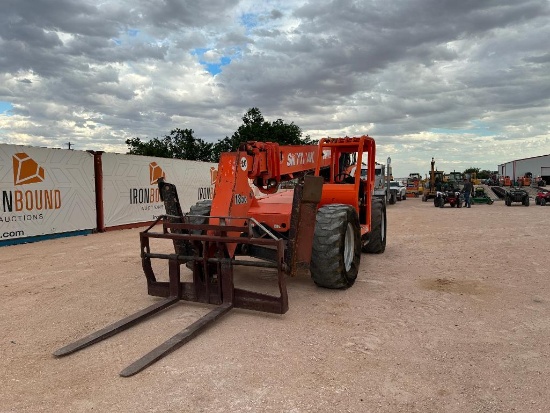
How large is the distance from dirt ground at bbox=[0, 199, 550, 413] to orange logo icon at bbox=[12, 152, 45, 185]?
440 cm

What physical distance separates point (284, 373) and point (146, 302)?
282cm

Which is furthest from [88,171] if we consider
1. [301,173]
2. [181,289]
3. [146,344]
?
[146,344]

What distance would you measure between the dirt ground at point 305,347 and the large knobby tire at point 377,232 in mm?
1579

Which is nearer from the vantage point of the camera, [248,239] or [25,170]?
[248,239]

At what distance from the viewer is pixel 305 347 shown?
4340 mm

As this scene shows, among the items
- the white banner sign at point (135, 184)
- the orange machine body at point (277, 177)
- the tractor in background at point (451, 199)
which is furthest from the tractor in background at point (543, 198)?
the orange machine body at point (277, 177)

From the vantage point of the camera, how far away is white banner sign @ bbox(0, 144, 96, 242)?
1105 centimetres

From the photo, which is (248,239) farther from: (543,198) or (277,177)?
(543,198)

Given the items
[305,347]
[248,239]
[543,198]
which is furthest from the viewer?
[543,198]

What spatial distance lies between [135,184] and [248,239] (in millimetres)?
11102

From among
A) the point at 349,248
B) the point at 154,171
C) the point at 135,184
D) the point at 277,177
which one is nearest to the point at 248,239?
the point at 277,177

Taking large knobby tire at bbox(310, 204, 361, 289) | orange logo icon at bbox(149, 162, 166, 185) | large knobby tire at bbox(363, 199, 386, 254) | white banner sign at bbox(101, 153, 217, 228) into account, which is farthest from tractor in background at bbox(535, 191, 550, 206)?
large knobby tire at bbox(310, 204, 361, 289)

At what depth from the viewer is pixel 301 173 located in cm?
802

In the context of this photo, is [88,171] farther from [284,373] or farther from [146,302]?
[284,373]
